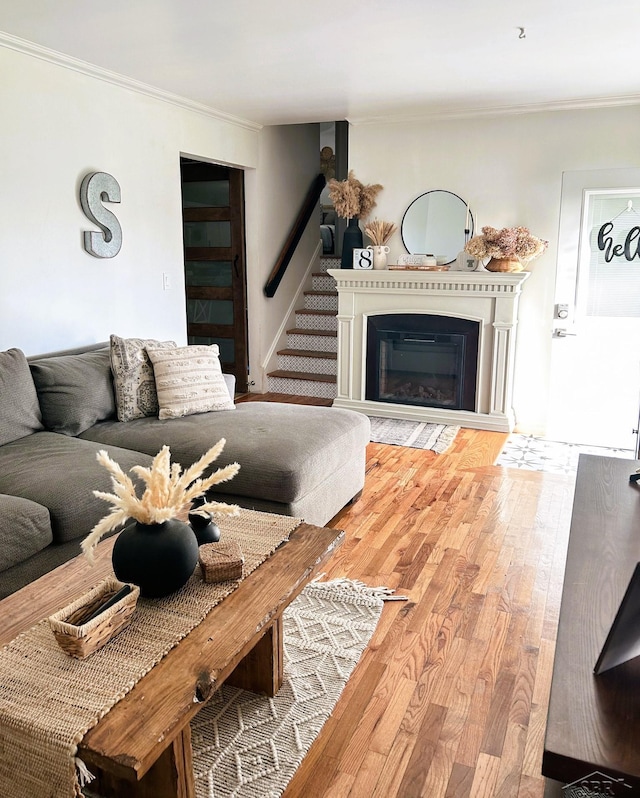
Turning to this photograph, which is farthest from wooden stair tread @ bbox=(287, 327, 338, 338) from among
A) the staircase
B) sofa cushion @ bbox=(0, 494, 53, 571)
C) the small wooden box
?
the small wooden box

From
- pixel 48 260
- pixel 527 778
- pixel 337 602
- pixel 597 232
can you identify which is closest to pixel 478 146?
pixel 597 232

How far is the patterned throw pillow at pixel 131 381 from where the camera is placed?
135 inches

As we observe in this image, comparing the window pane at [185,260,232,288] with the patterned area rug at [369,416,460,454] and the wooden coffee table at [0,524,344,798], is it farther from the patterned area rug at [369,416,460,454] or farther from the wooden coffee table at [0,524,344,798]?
the wooden coffee table at [0,524,344,798]

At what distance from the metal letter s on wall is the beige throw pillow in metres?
0.98

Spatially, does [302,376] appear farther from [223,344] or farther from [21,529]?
[21,529]

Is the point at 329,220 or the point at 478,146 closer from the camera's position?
the point at 478,146

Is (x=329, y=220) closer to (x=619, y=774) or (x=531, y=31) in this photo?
(x=531, y=31)

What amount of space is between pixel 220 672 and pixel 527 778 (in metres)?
0.90

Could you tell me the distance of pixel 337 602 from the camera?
2615mm

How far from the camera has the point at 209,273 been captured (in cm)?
622

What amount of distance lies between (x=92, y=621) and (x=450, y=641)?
1.39 metres

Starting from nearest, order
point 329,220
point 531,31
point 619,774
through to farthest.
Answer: point 619,774 → point 531,31 → point 329,220

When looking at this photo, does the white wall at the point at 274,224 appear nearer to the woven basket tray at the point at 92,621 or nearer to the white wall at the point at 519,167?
the white wall at the point at 519,167

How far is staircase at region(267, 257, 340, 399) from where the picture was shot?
6.15m
